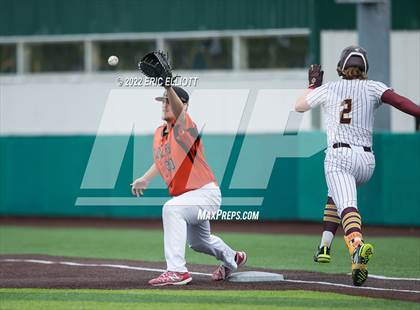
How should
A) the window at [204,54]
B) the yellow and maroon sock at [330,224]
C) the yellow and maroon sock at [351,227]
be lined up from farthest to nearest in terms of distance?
the window at [204,54]
the yellow and maroon sock at [330,224]
the yellow and maroon sock at [351,227]

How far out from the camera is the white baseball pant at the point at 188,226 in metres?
9.98

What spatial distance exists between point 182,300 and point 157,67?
221 centimetres

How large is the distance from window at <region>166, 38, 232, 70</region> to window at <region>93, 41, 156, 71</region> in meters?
0.86

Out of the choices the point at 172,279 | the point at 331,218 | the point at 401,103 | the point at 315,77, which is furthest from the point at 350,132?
the point at 172,279

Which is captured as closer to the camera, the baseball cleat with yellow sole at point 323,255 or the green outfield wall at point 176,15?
the baseball cleat with yellow sole at point 323,255

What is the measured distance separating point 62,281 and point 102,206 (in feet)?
37.0

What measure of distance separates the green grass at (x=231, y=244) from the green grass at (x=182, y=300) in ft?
8.14

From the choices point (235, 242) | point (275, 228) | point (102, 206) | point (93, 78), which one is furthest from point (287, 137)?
point (93, 78)

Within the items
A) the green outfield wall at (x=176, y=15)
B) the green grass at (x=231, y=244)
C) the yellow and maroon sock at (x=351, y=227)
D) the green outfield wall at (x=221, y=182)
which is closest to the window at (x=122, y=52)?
the green outfield wall at (x=176, y=15)

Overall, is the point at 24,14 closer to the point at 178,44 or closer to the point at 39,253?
the point at 178,44

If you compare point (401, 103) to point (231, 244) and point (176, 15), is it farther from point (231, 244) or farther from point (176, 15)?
point (176, 15)

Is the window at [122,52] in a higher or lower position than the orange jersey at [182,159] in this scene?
lower

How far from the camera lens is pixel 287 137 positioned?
2158cm

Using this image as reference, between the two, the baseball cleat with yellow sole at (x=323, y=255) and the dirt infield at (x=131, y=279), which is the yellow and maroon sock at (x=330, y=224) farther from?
the dirt infield at (x=131, y=279)
